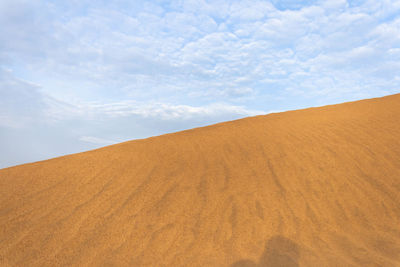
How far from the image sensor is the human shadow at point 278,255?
3.09m

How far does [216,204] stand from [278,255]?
137 centimetres

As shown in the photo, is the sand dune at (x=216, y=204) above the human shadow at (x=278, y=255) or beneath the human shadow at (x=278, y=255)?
above

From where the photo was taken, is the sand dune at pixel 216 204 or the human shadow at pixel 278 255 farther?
the sand dune at pixel 216 204

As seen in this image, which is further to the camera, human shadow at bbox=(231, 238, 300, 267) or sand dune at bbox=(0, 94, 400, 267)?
sand dune at bbox=(0, 94, 400, 267)

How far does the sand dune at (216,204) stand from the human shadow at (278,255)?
0.6 inches

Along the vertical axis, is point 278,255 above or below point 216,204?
below

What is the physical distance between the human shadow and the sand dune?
0.05ft

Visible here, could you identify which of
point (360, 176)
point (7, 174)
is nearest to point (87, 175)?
point (7, 174)

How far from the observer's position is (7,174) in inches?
212

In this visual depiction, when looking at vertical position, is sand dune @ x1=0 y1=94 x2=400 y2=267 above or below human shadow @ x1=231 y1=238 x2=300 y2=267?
above

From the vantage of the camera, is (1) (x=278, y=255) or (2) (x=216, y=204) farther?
(2) (x=216, y=204)

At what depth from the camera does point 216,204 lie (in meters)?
4.34

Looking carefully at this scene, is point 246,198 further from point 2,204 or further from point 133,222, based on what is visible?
point 2,204

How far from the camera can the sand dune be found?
3306mm
